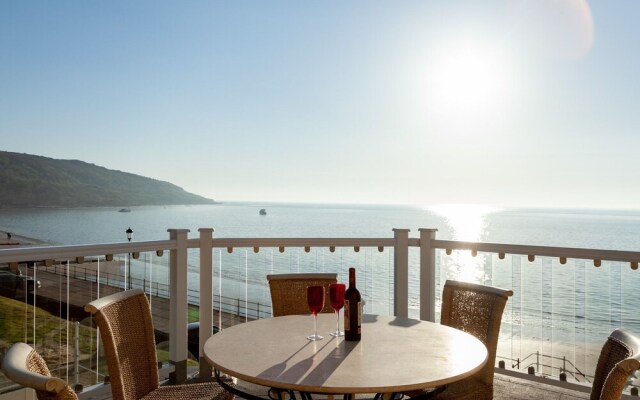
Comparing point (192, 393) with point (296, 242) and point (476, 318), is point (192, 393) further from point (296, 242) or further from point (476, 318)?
point (296, 242)

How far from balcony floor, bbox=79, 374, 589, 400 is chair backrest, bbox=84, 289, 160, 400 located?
1179 mm

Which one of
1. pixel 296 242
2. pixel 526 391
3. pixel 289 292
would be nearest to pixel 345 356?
pixel 289 292

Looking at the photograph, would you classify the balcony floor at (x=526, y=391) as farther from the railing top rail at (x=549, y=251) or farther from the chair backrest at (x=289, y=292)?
the chair backrest at (x=289, y=292)

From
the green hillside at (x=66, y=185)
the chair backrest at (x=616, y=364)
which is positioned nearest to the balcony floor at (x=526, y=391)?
the chair backrest at (x=616, y=364)

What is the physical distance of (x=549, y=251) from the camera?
3.44 m

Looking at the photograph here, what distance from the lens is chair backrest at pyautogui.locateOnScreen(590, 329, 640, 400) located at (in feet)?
4.26

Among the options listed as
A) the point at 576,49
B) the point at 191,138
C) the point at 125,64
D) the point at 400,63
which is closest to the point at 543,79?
the point at 576,49

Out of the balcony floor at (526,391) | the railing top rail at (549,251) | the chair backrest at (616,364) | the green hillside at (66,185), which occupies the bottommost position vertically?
the balcony floor at (526,391)

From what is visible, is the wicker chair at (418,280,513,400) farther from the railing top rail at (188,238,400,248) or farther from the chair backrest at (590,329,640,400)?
the railing top rail at (188,238,400,248)

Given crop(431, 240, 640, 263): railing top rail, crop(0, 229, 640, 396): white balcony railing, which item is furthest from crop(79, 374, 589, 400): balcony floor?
crop(431, 240, 640, 263): railing top rail

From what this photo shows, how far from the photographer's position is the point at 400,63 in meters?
12.6

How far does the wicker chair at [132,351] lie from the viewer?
2.07 meters

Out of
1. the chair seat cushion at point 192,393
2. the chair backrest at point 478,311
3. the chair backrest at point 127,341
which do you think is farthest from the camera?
the chair backrest at point 478,311

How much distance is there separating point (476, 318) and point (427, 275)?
147 cm
